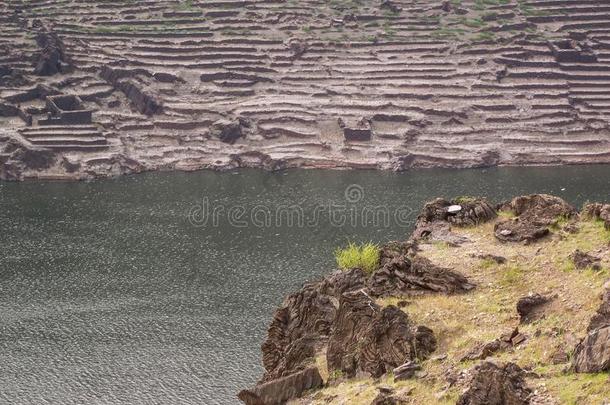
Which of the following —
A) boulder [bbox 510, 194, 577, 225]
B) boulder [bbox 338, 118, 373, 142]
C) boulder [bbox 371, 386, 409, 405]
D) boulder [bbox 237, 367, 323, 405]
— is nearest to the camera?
boulder [bbox 371, 386, 409, 405]

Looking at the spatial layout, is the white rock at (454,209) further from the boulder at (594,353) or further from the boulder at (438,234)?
the boulder at (594,353)

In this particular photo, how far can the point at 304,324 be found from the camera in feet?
90.8

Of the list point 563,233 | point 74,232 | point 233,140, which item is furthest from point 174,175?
point 563,233

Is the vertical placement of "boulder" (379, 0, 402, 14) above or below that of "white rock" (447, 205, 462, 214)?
below

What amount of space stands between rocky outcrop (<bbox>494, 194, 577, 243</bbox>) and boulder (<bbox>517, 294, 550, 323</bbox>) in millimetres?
4367

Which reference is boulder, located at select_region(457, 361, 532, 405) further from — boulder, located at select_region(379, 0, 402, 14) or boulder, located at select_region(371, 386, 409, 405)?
boulder, located at select_region(379, 0, 402, 14)

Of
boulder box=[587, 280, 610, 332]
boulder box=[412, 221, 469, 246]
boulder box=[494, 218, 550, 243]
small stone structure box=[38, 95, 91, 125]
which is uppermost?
boulder box=[587, 280, 610, 332]

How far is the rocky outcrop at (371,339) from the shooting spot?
24.0 metres

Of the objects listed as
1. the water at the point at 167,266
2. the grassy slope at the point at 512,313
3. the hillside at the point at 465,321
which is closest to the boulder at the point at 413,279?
the hillside at the point at 465,321

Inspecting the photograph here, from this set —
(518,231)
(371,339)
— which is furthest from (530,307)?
(518,231)

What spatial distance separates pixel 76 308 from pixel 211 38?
6344 centimetres

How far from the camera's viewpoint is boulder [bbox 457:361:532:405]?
19.2 m

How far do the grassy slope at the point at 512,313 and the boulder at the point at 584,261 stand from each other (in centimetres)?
16

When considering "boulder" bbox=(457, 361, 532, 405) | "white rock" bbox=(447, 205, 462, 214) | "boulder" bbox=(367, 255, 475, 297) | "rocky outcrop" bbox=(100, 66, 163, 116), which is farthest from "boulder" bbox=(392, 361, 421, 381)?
"rocky outcrop" bbox=(100, 66, 163, 116)
